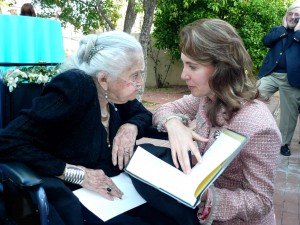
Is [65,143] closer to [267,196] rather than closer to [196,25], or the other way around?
[196,25]

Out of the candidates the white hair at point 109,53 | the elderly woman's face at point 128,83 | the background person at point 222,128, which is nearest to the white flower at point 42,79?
the white hair at point 109,53

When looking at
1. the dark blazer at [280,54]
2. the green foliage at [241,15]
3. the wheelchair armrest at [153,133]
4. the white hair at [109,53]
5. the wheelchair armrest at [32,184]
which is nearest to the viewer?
the wheelchair armrest at [32,184]

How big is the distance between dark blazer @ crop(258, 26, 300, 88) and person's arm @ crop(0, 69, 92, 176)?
137 inches

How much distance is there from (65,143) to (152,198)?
51cm

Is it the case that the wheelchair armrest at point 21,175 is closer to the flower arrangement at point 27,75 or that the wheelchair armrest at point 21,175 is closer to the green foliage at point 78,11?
the flower arrangement at point 27,75

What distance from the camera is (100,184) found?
166 cm

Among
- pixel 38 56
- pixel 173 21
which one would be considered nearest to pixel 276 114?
pixel 173 21

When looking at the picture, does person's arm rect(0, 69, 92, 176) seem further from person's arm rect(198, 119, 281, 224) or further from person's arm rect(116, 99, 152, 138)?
person's arm rect(198, 119, 281, 224)

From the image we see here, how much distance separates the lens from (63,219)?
151 centimetres

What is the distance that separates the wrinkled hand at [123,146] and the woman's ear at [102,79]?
275 mm

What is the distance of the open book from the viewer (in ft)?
4.02

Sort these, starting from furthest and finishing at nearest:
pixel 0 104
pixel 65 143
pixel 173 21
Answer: pixel 173 21, pixel 0 104, pixel 65 143

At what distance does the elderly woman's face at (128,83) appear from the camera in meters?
1.78

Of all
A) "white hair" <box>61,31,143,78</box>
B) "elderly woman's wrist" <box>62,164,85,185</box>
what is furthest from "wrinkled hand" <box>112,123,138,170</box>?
"white hair" <box>61,31,143,78</box>
